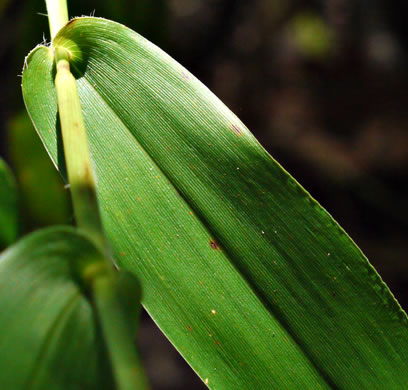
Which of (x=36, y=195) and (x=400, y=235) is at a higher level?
(x=36, y=195)

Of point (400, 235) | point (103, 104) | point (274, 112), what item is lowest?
point (400, 235)

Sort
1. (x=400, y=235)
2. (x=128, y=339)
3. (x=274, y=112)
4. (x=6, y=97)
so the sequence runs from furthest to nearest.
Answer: (x=274, y=112)
(x=400, y=235)
(x=6, y=97)
(x=128, y=339)

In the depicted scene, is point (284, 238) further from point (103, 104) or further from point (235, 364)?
point (103, 104)

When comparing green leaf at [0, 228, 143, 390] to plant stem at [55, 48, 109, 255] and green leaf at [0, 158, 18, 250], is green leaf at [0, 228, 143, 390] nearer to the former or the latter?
plant stem at [55, 48, 109, 255]

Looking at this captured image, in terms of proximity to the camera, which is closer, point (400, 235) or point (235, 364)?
point (235, 364)

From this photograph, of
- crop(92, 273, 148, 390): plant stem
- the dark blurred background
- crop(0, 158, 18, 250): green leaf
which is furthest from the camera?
the dark blurred background

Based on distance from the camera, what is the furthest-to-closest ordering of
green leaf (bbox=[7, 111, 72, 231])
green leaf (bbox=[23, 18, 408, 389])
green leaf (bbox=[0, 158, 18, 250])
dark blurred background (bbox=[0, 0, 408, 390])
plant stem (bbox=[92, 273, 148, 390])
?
dark blurred background (bbox=[0, 0, 408, 390])
green leaf (bbox=[7, 111, 72, 231])
green leaf (bbox=[0, 158, 18, 250])
green leaf (bbox=[23, 18, 408, 389])
plant stem (bbox=[92, 273, 148, 390])

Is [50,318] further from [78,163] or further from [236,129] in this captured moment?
[236,129]

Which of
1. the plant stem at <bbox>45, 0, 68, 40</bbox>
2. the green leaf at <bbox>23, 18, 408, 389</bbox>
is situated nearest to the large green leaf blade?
the green leaf at <bbox>23, 18, 408, 389</bbox>

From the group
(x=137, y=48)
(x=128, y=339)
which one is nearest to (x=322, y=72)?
(x=137, y=48)
